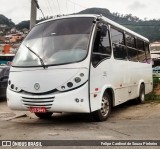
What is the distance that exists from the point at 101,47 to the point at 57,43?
1.18 m

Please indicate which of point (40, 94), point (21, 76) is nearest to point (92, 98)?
point (40, 94)

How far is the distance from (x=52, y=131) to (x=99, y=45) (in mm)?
2717

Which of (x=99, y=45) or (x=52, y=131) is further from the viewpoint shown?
(x=99, y=45)

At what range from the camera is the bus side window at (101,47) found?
9.32m

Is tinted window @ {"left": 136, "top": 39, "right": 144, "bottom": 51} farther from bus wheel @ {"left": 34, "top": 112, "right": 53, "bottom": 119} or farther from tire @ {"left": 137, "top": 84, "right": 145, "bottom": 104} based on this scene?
bus wheel @ {"left": 34, "top": 112, "right": 53, "bottom": 119}

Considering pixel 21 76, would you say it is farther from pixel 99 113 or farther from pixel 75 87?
pixel 99 113


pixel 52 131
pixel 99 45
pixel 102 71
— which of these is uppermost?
pixel 99 45

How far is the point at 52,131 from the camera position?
8.14 metres

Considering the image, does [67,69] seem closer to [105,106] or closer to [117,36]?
[105,106]

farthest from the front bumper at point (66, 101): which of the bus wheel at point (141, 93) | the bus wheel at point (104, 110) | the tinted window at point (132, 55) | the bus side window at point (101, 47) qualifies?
the bus wheel at point (141, 93)

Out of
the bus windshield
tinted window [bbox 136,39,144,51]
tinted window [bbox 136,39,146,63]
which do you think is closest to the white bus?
the bus windshield

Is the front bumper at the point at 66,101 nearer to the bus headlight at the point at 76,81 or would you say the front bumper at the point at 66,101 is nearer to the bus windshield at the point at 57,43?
the bus headlight at the point at 76,81

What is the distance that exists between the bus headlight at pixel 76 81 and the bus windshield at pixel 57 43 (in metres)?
0.39

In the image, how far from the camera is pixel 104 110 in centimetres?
984
